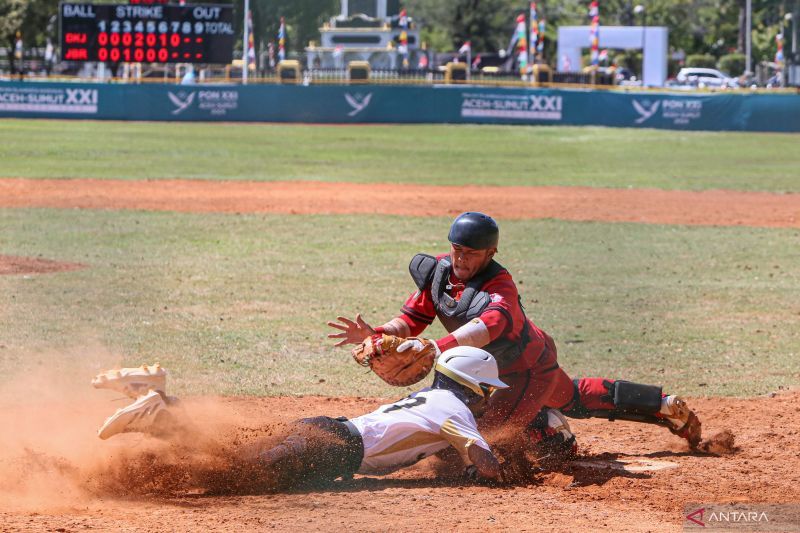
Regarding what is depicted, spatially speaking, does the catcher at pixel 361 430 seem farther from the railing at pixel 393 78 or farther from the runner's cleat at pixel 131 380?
the railing at pixel 393 78

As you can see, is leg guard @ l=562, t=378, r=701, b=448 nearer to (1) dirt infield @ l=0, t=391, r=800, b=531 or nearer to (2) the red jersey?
(1) dirt infield @ l=0, t=391, r=800, b=531

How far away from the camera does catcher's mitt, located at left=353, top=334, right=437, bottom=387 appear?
251 inches

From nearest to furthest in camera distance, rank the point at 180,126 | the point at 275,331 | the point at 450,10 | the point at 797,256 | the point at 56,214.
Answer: the point at 275,331
the point at 797,256
the point at 56,214
the point at 180,126
the point at 450,10

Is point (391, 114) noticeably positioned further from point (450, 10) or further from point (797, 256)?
point (450, 10)

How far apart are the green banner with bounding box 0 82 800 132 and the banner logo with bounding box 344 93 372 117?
4 centimetres

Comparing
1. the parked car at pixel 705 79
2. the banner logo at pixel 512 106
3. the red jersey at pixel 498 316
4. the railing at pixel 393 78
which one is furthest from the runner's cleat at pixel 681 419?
the parked car at pixel 705 79

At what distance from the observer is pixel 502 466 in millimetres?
6824

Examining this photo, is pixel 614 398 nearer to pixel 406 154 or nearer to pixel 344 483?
pixel 344 483

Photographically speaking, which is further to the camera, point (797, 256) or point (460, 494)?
point (797, 256)

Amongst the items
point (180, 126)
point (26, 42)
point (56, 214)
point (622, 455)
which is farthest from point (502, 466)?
point (26, 42)

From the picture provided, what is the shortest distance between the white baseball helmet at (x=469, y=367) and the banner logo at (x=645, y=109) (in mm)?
38831

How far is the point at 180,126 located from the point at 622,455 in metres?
37.0

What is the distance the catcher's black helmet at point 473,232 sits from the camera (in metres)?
6.71

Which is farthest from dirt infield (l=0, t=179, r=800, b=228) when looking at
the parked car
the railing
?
the parked car
